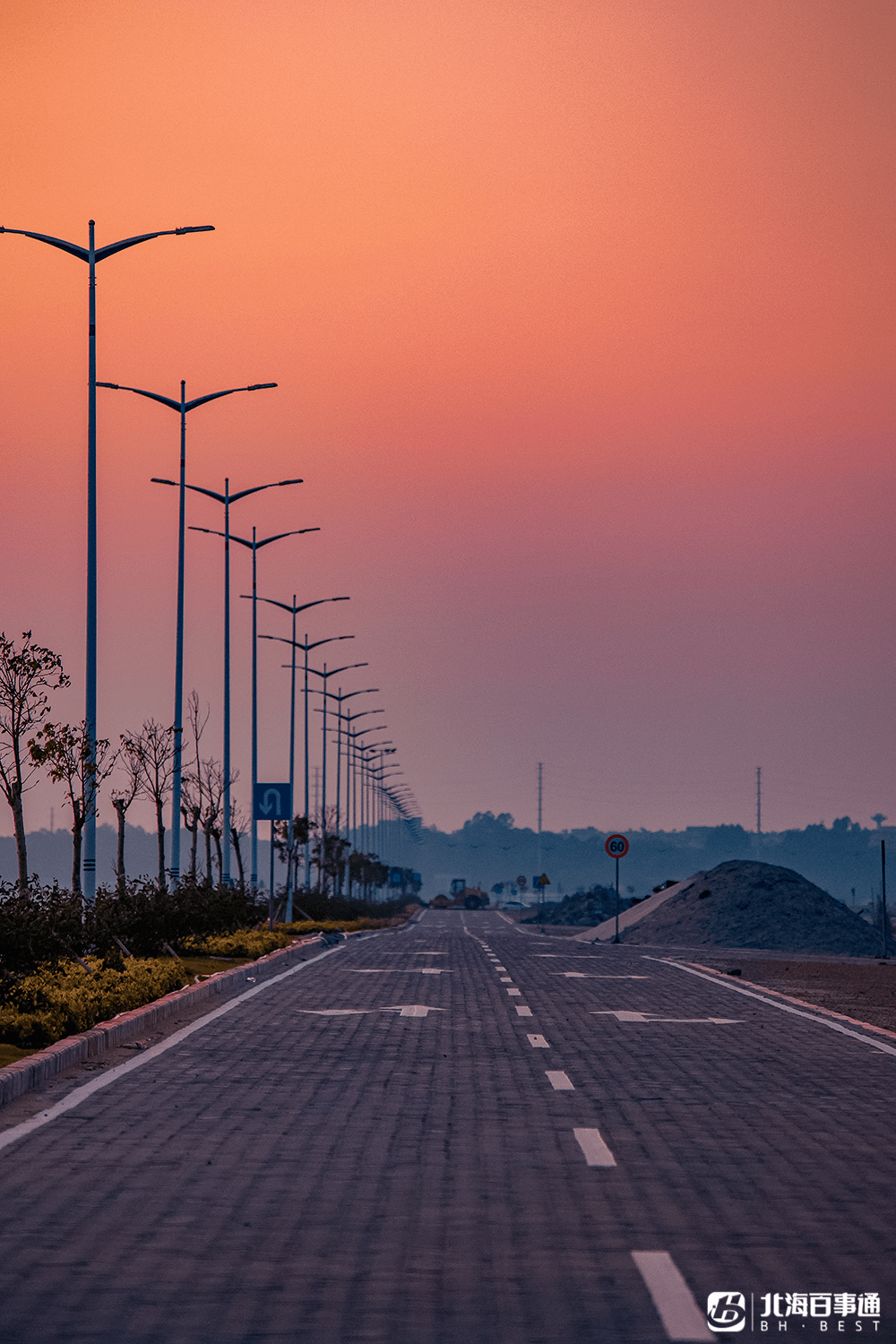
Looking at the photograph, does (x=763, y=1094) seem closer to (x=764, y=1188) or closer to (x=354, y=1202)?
(x=764, y=1188)

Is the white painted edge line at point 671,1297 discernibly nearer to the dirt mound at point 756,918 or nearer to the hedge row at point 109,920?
the hedge row at point 109,920

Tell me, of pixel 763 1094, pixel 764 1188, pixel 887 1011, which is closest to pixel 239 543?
pixel 887 1011

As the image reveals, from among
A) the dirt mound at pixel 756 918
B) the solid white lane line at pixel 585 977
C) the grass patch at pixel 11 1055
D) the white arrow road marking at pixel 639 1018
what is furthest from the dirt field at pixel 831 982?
the dirt mound at pixel 756 918

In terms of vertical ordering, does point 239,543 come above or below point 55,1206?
above

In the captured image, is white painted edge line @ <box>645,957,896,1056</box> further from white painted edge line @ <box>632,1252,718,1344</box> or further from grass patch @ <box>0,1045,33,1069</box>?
white painted edge line @ <box>632,1252,718,1344</box>

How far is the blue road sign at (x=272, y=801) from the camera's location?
153 ft

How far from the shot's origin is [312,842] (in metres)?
138

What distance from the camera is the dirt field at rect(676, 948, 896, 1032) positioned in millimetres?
24328

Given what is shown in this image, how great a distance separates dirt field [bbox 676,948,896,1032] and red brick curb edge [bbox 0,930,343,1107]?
304 inches

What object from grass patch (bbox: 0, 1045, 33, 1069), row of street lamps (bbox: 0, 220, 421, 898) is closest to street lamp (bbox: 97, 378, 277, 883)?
row of street lamps (bbox: 0, 220, 421, 898)

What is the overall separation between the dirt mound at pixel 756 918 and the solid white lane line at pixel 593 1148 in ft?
181

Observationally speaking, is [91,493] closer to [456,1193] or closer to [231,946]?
[231,946]

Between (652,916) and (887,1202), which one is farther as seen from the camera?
(652,916)

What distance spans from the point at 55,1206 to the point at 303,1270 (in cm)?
183
